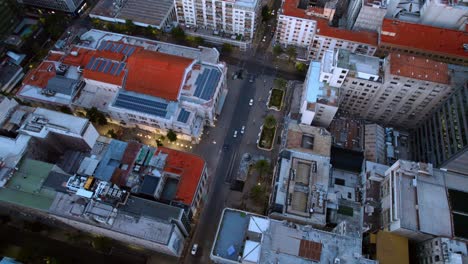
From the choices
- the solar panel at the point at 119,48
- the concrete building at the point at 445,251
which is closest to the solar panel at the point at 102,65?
the solar panel at the point at 119,48

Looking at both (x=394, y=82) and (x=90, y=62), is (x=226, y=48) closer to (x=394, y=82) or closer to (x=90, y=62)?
(x=90, y=62)

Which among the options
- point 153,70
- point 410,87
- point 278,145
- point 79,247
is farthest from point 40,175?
point 410,87

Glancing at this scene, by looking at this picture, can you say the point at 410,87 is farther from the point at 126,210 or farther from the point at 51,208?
the point at 51,208

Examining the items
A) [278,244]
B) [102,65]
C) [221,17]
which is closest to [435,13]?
[221,17]

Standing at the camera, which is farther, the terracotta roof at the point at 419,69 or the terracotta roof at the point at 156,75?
the terracotta roof at the point at 156,75

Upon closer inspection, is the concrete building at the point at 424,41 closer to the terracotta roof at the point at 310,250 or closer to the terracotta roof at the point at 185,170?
the terracotta roof at the point at 310,250

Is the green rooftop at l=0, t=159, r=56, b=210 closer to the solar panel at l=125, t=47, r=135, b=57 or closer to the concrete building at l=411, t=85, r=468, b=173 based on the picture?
the solar panel at l=125, t=47, r=135, b=57

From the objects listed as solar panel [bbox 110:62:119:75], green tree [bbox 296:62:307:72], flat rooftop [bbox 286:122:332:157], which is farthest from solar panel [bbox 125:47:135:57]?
flat rooftop [bbox 286:122:332:157]
